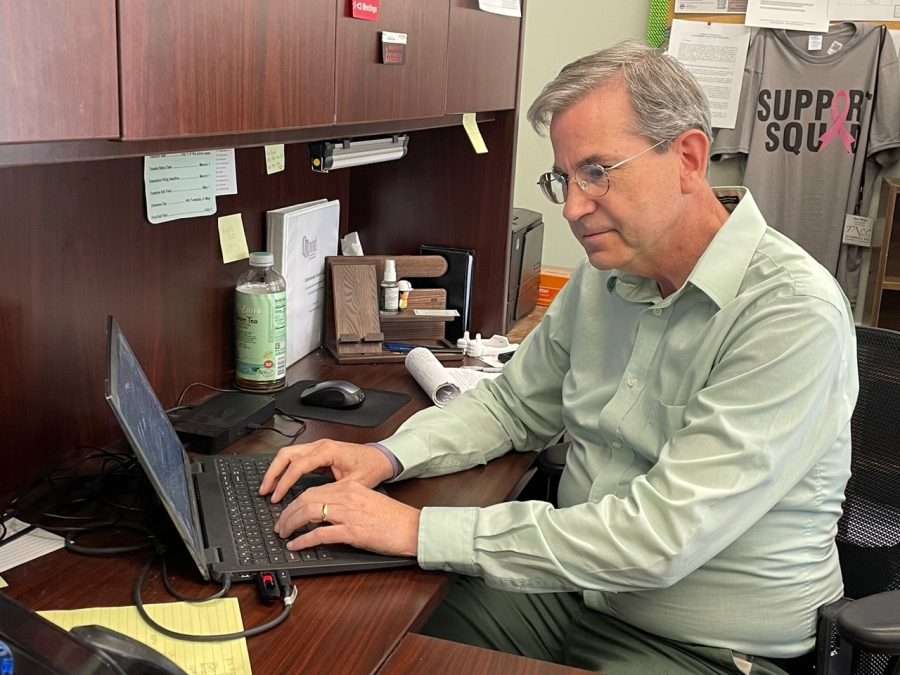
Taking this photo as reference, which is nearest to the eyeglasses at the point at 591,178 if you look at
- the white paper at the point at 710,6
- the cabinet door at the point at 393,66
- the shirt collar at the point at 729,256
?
the shirt collar at the point at 729,256

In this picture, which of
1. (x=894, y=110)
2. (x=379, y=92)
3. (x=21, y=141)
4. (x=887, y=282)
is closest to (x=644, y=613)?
(x=379, y=92)

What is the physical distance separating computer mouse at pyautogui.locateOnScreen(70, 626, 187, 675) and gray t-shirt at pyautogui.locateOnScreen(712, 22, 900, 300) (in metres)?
3.58

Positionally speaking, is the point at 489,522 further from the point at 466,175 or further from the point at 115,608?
the point at 466,175

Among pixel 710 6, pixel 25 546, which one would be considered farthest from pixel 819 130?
pixel 25 546

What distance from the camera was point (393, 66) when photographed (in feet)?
5.21

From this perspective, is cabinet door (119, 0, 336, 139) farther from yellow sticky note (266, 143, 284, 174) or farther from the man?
yellow sticky note (266, 143, 284, 174)

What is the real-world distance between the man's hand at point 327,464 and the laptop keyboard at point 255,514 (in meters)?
0.02

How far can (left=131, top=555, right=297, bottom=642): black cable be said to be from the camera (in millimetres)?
1070

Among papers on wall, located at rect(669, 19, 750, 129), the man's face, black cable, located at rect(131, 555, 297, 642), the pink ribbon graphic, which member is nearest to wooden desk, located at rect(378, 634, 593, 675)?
black cable, located at rect(131, 555, 297, 642)

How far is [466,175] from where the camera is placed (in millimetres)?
2332

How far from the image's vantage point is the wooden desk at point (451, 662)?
42.8 inches

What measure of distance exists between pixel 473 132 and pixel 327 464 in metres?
0.96

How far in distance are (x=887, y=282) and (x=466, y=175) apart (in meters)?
2.04

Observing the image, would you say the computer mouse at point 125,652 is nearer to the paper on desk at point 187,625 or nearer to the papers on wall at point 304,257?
the paper on desk at point 187,625
